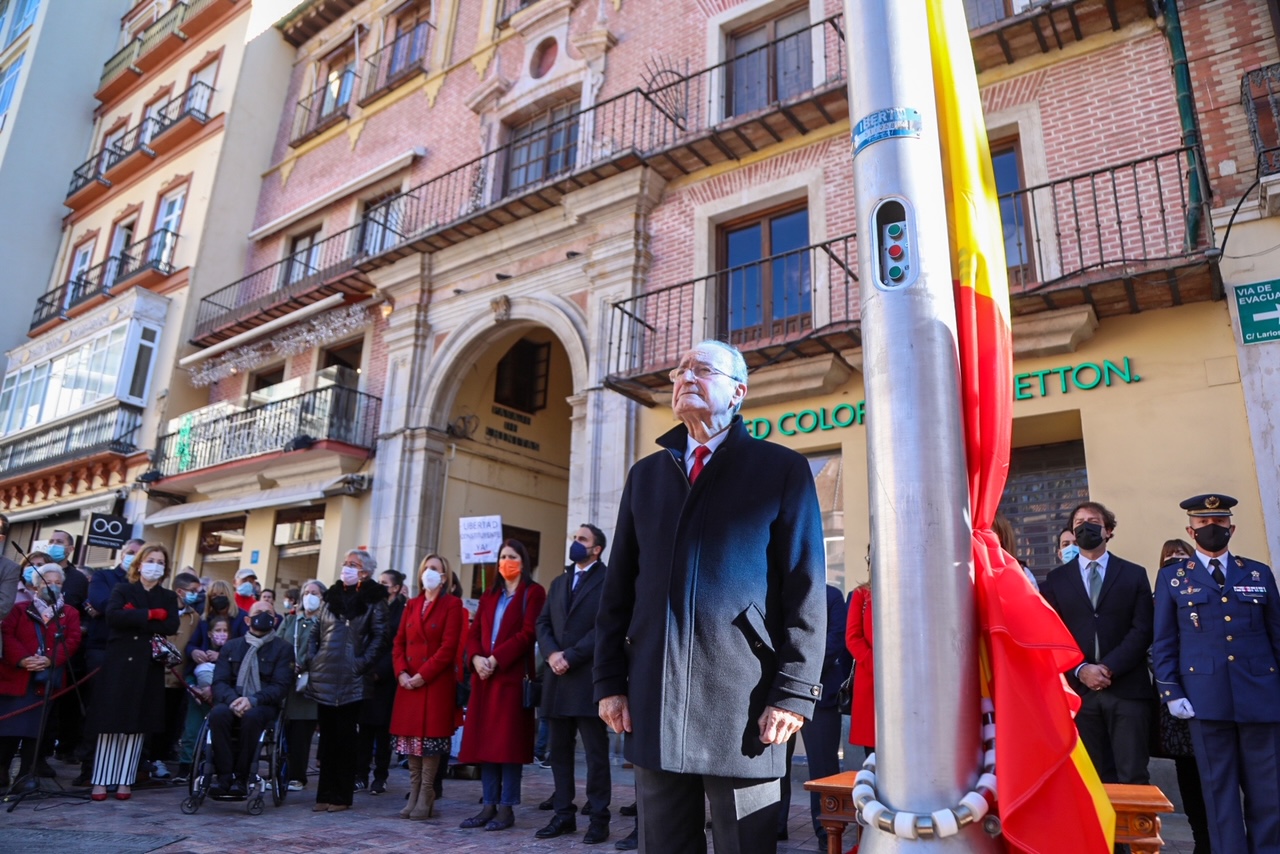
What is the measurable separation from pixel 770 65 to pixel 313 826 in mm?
10746

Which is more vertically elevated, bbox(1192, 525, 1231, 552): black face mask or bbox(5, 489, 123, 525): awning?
bbox(5, 489, 123, 525): awning

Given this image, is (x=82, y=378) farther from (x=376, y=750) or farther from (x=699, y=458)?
(x=699, y=458)

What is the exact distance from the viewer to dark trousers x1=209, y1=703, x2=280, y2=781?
6.15 m

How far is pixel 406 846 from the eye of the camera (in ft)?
16.4

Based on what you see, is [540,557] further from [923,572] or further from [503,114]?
[923,572]

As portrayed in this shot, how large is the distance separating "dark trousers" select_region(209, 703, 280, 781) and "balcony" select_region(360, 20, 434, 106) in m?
14.1

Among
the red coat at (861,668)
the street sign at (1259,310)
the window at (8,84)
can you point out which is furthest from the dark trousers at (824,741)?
the window at (8,84)

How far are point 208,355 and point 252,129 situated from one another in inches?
227

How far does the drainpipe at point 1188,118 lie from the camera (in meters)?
7.95

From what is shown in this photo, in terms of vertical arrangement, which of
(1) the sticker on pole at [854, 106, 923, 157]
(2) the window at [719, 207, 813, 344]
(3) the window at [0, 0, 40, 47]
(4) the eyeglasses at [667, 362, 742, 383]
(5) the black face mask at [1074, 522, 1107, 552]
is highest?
(3) the window at [0, 0, 40, 47]

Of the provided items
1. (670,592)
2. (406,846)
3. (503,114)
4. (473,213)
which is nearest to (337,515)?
(473,213)

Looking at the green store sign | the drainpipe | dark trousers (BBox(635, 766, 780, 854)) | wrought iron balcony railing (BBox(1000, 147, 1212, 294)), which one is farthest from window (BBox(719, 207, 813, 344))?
dark trousers (BBox(635, 766, 780, 854))

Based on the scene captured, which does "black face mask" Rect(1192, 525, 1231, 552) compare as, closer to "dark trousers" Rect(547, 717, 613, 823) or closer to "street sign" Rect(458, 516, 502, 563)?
"dark trousers" Rect(547, 717, 613, 823)

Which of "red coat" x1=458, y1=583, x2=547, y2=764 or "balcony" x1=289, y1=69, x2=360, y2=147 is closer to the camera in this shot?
"red coat" x1=458, y1=583, x2=547, y2=764
